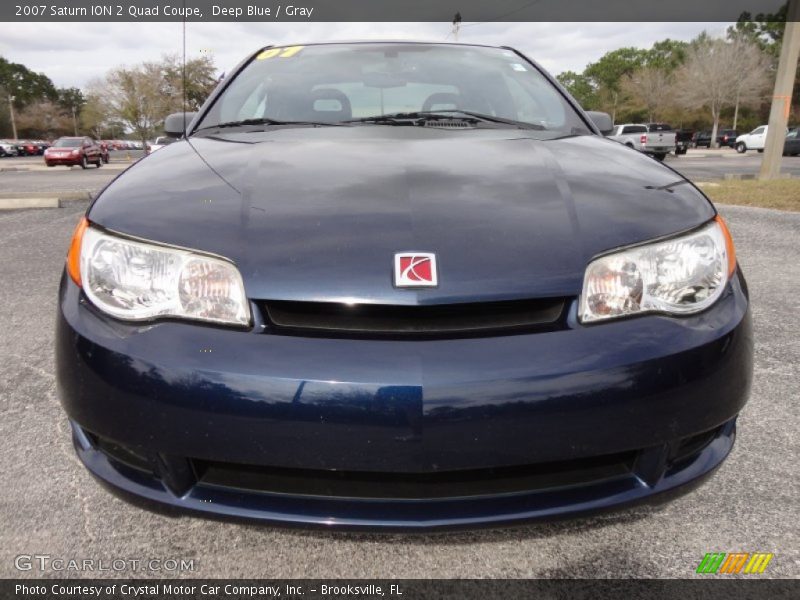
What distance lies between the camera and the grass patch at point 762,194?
8.29 m

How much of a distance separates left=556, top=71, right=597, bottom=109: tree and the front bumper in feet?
293

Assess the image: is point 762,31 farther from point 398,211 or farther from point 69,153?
point 398,211

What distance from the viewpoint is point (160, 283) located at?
136 centimetres

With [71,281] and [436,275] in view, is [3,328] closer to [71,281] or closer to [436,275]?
[71,281]

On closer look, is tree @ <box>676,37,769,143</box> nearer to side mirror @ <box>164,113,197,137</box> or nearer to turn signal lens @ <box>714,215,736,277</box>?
side mirror @ <box>164,113,197,137</box>

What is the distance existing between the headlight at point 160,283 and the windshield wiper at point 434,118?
3.70 ft

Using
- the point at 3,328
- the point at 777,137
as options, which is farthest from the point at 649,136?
the point at 3,328

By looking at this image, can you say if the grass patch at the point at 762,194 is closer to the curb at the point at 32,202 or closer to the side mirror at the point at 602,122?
the side mirror at the point at 602,122

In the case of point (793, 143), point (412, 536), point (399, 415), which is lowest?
point (412, 536)

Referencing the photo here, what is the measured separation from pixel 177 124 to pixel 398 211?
5.18 feet

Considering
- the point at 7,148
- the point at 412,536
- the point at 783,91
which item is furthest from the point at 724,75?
the point at 7,148

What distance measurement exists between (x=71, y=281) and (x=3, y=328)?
2348 mm

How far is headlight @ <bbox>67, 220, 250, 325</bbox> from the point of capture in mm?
1323

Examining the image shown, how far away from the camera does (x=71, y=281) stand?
1.47 meters
